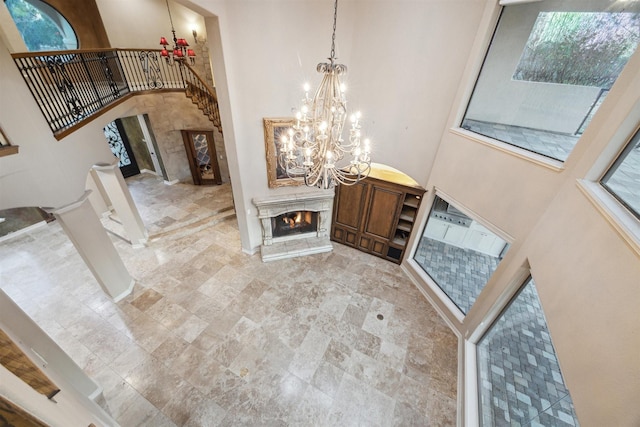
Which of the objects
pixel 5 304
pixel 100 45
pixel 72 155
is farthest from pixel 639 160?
pixel 100 45

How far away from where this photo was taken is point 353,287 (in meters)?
5.48

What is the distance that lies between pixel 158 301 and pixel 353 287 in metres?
3.97

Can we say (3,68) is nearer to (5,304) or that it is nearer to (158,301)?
(5,304)

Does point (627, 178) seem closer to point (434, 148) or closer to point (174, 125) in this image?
point (434, 148)

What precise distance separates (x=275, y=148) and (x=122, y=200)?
3.78 m

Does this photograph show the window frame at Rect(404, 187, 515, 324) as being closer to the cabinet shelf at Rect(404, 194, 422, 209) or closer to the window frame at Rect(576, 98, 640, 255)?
the cabinet shelf at Rect(404, 194, 422, 209)

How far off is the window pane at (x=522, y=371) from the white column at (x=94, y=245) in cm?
627

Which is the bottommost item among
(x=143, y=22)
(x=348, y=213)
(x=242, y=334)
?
(x=242, y=334)

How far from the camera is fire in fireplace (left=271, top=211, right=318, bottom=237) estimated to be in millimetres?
6367

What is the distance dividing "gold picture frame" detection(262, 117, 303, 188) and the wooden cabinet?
1365 millimetres

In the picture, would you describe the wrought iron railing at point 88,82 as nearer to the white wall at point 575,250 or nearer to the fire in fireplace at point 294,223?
the fire in fireplace at point 294,223

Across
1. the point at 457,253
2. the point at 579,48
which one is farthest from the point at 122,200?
the point at 579,48

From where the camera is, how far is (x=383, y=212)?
19.0ft

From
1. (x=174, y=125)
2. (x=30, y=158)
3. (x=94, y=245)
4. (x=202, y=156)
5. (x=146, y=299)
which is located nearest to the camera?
(x=30, y=158)
